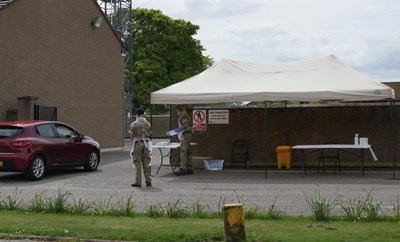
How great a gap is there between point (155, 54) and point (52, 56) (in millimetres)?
27621

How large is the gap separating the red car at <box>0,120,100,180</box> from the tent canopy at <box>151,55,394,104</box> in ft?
8.97

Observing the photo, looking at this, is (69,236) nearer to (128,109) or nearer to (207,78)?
(207,78)

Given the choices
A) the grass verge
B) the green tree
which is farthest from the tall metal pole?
the grass verge

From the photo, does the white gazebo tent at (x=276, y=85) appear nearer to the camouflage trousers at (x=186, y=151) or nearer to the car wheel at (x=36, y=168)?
the camouflage trousers at (x=186, y=151)

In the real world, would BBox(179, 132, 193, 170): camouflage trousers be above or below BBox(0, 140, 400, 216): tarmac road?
above

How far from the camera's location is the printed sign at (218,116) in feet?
64.1

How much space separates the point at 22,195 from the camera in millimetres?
12852

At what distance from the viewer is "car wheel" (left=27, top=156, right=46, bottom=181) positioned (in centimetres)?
1569

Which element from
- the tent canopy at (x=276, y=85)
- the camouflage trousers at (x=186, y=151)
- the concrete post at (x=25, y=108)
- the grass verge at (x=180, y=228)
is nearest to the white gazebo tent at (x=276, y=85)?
the tent canopy at (x=276, y=85)

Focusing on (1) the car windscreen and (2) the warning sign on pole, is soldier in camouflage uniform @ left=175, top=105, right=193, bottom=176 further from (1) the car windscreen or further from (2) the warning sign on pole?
(1) the car windscreen

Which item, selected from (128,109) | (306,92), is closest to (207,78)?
(306,92)

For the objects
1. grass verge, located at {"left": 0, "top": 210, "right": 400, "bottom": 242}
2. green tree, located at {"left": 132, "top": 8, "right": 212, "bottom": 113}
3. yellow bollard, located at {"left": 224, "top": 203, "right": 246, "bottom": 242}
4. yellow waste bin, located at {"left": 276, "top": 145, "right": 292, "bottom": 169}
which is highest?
green tree, located at {"left": 132, "top": 8, "right": 212, "bottom": 113}

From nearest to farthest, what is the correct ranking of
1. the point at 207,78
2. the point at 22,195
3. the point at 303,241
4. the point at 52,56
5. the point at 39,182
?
1. the point at 303,241
2. the point at 22,195
3. the point at 39,182
4. the point at 207,78
5. the point at 52,56

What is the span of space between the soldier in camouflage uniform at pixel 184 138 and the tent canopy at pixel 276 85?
50 cm
